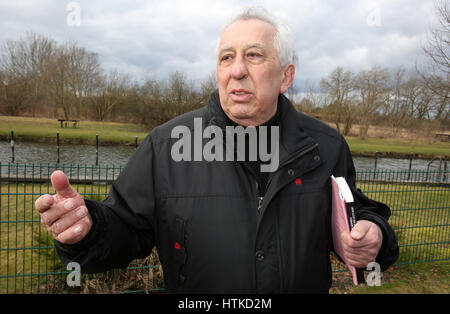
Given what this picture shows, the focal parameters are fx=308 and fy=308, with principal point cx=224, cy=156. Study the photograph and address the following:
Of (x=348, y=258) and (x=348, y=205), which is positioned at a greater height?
(x=348, y=205)

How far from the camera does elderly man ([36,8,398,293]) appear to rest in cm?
158

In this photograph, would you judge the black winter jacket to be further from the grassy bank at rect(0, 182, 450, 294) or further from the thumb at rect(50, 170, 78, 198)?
the grassy bank at rect(0, 182, 450, 294)

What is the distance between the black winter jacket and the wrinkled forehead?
423mm

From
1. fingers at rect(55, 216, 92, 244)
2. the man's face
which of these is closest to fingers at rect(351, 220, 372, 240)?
the man's face

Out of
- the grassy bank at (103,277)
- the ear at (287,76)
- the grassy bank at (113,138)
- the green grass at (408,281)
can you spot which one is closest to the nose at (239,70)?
the ear at (287,76)

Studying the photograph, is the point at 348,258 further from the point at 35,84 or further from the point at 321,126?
the point at 35,84

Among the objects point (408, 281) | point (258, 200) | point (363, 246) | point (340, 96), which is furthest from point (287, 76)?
point (340, 96)

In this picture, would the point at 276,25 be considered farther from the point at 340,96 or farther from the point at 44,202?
the point at 340,96

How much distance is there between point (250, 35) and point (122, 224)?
1.27 metres

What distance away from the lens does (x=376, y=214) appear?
6.00 ft
